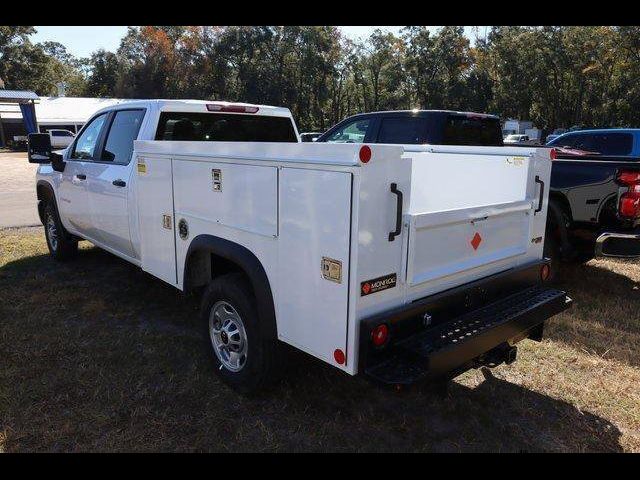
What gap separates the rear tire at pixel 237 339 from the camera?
3.14 m

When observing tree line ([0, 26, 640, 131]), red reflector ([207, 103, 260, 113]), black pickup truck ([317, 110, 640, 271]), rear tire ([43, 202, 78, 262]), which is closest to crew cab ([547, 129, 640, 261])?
black pickup truck ([317, 110, 640, 271])

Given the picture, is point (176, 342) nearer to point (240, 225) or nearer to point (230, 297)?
point (230, 297)

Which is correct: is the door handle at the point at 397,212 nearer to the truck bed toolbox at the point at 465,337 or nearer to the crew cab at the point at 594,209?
the truck bed toolbox at the point at 465,337

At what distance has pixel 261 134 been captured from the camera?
5.16 meters

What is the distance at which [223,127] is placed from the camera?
4.92 meters

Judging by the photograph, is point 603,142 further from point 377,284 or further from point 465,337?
point 377,284

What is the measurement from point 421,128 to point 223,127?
11.0ft

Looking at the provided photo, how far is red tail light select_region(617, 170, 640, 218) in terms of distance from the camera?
514 cm

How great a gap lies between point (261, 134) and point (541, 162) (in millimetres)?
2660

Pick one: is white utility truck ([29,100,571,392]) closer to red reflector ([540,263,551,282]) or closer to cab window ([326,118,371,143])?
red reflector ([540,263,551,282])

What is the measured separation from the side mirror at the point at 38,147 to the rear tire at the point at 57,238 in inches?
30.8

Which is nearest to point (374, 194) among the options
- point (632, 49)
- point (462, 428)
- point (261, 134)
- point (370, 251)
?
point (370, 251)

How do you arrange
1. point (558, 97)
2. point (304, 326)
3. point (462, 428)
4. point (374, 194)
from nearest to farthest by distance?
1. point (374, 194)
2. point (304, 326)
3. point (462, 428)
4. point (558, 97)

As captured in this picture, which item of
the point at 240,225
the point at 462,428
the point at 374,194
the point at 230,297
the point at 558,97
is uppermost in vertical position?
the point at 558,97
